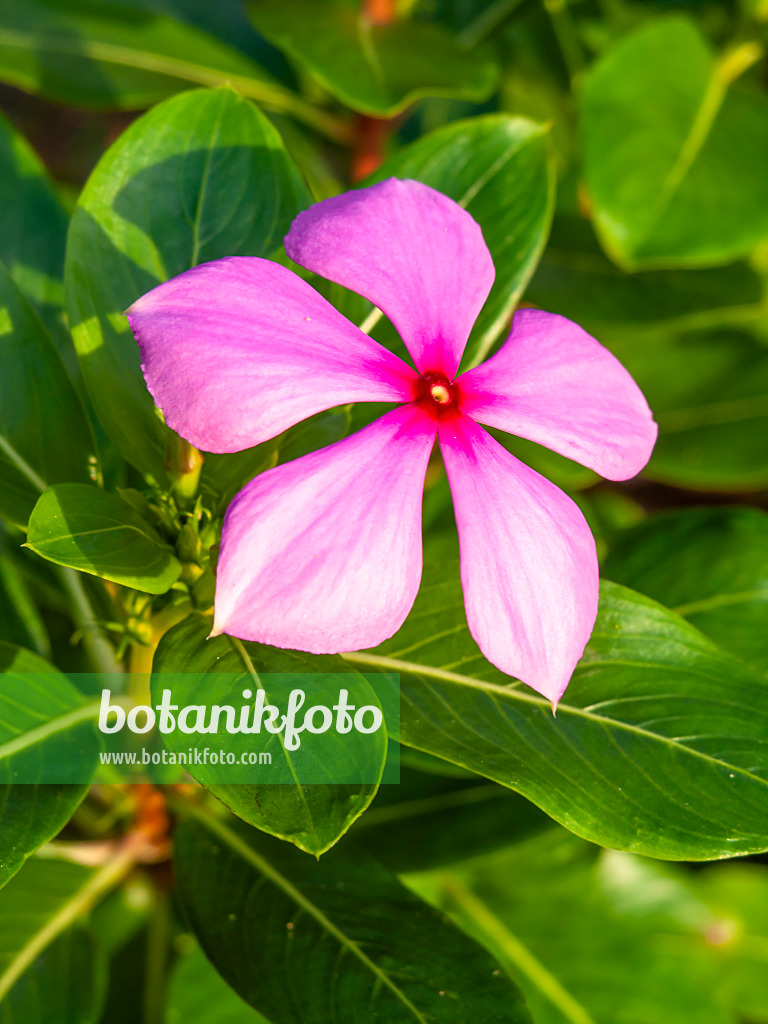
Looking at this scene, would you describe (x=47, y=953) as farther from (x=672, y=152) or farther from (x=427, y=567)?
(x=672, y=152)

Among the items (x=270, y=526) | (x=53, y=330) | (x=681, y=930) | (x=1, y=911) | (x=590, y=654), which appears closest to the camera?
(x=270, y=526)

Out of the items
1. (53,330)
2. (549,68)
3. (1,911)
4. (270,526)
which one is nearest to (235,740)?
(270,526)

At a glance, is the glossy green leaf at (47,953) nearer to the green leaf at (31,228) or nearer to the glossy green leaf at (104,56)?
the green leaf at (31,228)

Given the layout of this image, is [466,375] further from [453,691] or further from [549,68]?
[549,68]

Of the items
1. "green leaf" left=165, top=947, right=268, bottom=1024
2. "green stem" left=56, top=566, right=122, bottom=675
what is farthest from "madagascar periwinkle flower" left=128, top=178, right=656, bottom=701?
"green leaf" left=165, top=947, right=268, bottom=1024

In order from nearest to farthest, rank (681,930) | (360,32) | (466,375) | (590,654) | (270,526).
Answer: (270,526) < (466,375) < (590,654) < (360,32) < (681,930)

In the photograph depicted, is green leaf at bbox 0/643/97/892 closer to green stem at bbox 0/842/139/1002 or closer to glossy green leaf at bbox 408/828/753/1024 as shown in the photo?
green stem at bbox 0/842/139/1002
